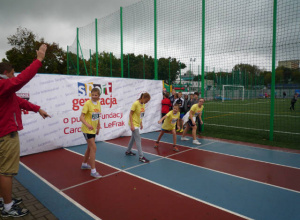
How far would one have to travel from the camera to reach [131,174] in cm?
490

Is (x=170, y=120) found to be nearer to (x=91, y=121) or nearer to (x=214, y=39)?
(x=91, y=121)

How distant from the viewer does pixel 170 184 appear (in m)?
4.34

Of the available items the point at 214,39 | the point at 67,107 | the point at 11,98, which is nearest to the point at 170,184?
the point at 11,98

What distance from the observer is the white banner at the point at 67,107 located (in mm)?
6484

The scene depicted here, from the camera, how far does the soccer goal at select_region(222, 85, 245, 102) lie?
34153 millimetres

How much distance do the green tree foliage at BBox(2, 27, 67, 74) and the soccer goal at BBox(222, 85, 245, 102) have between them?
25.4m

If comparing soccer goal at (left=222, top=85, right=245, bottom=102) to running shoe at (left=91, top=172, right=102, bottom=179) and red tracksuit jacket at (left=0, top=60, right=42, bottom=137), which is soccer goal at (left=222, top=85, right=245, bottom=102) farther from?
red tracksuit jacket at (left=0, top=60, right=42, bottom=137)

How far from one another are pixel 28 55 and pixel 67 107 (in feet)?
80.0

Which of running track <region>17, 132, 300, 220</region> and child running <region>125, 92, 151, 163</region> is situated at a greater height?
child running <region>125, 92, 151, 163</region>

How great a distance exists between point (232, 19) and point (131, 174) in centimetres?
784

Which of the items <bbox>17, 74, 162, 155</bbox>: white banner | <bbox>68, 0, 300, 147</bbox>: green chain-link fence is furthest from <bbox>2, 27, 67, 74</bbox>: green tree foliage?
<bbox>17, 74, 162, 155</bbox>: white banner

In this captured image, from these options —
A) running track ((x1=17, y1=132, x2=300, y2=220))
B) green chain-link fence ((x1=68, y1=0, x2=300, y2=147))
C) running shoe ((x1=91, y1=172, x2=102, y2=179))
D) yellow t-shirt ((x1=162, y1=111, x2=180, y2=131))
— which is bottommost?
running track ((x1=17, y1=132, x2=300, y2=220))

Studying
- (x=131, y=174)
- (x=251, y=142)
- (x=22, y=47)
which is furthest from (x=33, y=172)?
(x=22, y=47)

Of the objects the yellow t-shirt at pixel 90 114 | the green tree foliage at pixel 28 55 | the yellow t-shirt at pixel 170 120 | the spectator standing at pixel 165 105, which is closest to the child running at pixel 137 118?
the yellow t-shirt at pixel 90 114
